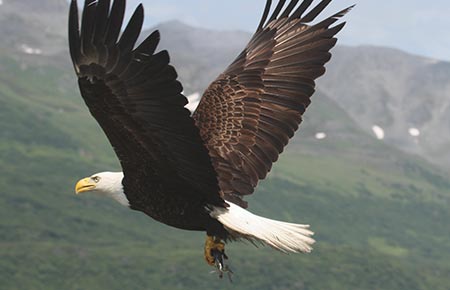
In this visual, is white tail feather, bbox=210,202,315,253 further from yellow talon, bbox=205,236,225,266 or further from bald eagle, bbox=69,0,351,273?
yellow talon, bbox=205,236,225,266

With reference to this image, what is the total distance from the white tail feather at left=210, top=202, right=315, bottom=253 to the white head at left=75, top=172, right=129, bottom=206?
119cm

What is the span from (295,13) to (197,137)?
149 inches

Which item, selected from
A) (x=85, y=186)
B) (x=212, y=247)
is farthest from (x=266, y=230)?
(x=85, y=186)

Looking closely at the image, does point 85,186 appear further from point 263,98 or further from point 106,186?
point 263,98

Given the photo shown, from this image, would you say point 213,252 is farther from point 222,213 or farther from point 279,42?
point 279,42

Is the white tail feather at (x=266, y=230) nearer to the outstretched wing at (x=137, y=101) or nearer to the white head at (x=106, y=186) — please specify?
the outstretched wing at (x=137, y=101)

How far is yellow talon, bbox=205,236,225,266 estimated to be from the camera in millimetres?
11938

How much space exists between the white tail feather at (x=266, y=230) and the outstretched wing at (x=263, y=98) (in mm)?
741

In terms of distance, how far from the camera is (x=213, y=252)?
11969mm

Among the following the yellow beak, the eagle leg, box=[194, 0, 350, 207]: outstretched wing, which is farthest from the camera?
box=[194, 0, 350, 207]: outstretched wing

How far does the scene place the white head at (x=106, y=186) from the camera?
11.9 meters

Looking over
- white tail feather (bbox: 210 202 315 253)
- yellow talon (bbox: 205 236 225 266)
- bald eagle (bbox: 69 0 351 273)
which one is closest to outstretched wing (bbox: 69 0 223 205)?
bald eagle (bbox: 69 0 351 273)

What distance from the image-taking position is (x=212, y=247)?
1197 cm

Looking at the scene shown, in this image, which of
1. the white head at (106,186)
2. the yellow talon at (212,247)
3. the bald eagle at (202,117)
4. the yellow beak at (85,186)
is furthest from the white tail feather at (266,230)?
the yellow beak at (85,186)
